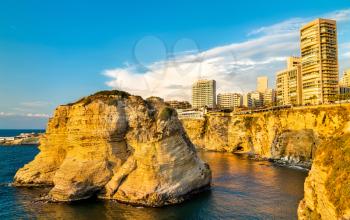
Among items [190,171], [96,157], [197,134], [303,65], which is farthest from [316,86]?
[96,157]

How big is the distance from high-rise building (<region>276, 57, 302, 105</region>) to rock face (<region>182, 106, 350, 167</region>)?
3077cm

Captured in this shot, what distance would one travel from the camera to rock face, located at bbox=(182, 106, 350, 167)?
72.1 metres

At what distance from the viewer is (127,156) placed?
43.3 meters

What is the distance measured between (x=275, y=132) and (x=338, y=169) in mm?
72772

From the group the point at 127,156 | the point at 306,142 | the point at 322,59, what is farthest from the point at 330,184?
the point at 322,59

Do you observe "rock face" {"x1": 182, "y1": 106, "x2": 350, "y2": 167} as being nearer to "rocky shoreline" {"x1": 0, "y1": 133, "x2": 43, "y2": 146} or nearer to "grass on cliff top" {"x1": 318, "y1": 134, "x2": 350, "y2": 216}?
"grass on cliff top" {"x1": 318, "y1": 134, "x2": 350, "y2": 216}

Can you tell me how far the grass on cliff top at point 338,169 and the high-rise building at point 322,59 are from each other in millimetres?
95341

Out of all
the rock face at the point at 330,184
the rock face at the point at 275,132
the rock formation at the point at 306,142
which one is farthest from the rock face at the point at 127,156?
the rock face at the point at 275,132

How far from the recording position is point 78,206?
36.6 metres

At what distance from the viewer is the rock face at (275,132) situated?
72062 mm

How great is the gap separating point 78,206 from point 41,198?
22.4 feet

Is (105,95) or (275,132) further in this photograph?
(275,132)

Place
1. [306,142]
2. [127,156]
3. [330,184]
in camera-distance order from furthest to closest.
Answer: [306,142] < [127,156] < [330,184]

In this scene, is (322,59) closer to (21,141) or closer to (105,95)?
(105,95)
